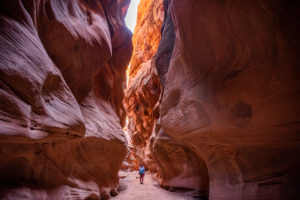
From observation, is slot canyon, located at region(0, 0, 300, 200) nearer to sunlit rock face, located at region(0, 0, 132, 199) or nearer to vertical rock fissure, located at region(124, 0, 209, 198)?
sunlit rock face, located at region(0, 0, 132, 199)

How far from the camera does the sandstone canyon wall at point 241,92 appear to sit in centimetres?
190

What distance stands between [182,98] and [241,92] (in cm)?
134

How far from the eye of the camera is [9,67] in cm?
163

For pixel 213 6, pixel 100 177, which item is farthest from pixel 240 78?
pixel 100 177

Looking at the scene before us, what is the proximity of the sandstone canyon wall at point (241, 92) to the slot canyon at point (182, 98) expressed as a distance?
1cm

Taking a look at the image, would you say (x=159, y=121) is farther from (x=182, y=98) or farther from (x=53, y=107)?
(x=53, y=107)

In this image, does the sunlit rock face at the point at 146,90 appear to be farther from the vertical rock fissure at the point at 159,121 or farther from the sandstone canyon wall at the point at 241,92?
the sandstone canyon wall at the point at 241,92

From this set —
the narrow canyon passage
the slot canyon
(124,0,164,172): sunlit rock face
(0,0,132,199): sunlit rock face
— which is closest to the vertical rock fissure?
(124,0,164,172): sunlit rock face

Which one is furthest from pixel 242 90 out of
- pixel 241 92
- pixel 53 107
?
pixel 53 107

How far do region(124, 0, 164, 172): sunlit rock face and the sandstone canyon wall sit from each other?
542 cm

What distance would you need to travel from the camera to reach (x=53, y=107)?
241 cm

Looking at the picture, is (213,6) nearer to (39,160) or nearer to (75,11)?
(75,11)

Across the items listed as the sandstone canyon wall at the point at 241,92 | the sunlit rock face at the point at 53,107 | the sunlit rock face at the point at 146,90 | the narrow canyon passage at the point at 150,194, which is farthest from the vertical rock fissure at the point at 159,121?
the sunlit rock face at the point at 53,107

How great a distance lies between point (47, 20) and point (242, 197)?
5.89 meters
